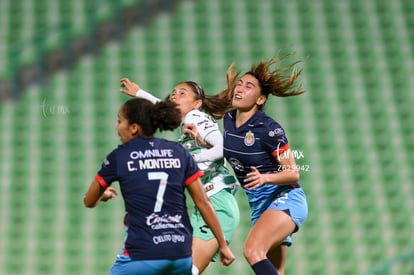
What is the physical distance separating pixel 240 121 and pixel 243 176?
1.26ft

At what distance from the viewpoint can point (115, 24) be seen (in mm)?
12023

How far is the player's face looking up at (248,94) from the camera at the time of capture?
219 inches

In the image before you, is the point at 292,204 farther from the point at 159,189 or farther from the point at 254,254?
the point at 159,189

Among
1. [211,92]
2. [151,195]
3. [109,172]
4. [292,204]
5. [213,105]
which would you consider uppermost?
[211,92]

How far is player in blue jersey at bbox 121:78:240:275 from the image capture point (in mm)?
5270

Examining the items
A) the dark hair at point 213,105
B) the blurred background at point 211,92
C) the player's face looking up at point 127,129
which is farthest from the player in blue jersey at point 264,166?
the blurred background at point 211,92

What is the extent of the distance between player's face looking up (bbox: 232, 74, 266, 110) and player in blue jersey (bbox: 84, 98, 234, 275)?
4.49 feet

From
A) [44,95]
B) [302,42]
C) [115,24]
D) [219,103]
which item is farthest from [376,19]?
[219,103]

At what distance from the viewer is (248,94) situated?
559 cm

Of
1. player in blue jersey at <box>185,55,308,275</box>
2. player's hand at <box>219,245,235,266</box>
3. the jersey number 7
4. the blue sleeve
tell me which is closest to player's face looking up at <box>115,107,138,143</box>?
the blue sleeve

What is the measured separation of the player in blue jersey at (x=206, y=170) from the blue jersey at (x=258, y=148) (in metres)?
0.12

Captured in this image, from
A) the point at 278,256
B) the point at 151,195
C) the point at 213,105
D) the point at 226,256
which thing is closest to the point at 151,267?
the point at 151,195

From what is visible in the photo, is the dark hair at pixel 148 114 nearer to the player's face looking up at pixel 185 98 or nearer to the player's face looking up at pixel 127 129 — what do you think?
the player's face looking up at pixel 127 129

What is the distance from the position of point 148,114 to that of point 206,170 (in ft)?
4.32
